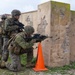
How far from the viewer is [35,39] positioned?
678 cm

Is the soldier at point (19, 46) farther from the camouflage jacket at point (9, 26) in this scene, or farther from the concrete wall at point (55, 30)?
the concrete wall at point (55, 30)

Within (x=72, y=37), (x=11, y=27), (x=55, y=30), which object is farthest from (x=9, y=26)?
(x=72, y=37)

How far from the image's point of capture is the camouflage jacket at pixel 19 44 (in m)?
6.50

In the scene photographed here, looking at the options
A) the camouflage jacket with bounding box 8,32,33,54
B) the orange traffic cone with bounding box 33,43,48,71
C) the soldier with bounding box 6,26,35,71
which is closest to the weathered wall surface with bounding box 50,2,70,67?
the orange traffic cone with bounding box 33,43,48,71

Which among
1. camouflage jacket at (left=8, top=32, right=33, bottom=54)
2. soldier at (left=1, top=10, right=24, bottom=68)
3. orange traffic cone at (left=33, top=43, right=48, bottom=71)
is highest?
soldier at (left=1, top=10, right=24, bottom=68)

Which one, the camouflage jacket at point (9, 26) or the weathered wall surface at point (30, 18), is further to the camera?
the weathered wall surface at point (30, 18)

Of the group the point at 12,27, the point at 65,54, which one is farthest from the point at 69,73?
the point at 12,27

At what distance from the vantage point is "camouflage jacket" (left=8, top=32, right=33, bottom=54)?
650 cm

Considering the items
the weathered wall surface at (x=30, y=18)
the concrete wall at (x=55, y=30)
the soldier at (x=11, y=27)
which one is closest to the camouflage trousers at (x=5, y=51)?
the soldier at (x=11, y=27)

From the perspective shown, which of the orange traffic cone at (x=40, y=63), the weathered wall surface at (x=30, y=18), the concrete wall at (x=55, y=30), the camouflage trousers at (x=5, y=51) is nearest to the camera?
the orange traffic cone at (x=40, y=63)

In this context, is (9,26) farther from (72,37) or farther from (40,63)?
(72,37)

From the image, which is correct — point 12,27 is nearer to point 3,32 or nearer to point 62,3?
A: point 3,32

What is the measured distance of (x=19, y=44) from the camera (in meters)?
6.57

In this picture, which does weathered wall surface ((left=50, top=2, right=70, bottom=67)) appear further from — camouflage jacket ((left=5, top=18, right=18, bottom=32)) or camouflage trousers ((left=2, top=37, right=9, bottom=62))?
camouflage trousers ((left=2, top=37, right=9, bottom=62))
